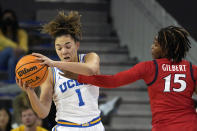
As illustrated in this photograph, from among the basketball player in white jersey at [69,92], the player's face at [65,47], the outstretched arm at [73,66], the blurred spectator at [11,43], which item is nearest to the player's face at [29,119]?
the basketball player in white jersey at [69,92]

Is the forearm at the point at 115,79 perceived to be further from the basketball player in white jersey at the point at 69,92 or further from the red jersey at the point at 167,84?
the basketball player in white jersey at the point at 69,92

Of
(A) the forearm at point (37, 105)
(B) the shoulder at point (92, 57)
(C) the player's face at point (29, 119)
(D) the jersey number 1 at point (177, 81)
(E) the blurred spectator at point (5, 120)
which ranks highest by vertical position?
(B) the shoulder at point (92, 57)

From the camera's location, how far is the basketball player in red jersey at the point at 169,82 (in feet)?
11.3

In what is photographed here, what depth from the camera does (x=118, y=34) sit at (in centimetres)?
1069

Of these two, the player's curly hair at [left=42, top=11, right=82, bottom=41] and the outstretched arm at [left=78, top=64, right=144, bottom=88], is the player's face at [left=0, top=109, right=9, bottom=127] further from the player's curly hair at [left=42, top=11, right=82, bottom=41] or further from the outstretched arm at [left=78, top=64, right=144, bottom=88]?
the outstretched arm at [left=78, top=64, right=144, bottom=88]

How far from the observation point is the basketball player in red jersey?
343 cm

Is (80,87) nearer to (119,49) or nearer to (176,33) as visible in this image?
(176,33)

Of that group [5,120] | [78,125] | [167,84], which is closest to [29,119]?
[5,120]

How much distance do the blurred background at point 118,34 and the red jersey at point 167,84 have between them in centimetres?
361

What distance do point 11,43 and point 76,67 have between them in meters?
5.62

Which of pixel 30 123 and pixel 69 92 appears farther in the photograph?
pixel 30 123

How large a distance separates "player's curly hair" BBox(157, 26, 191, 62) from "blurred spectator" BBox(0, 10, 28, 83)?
5.26m

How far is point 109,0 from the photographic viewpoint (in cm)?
1140

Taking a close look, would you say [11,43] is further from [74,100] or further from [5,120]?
[74,100]
